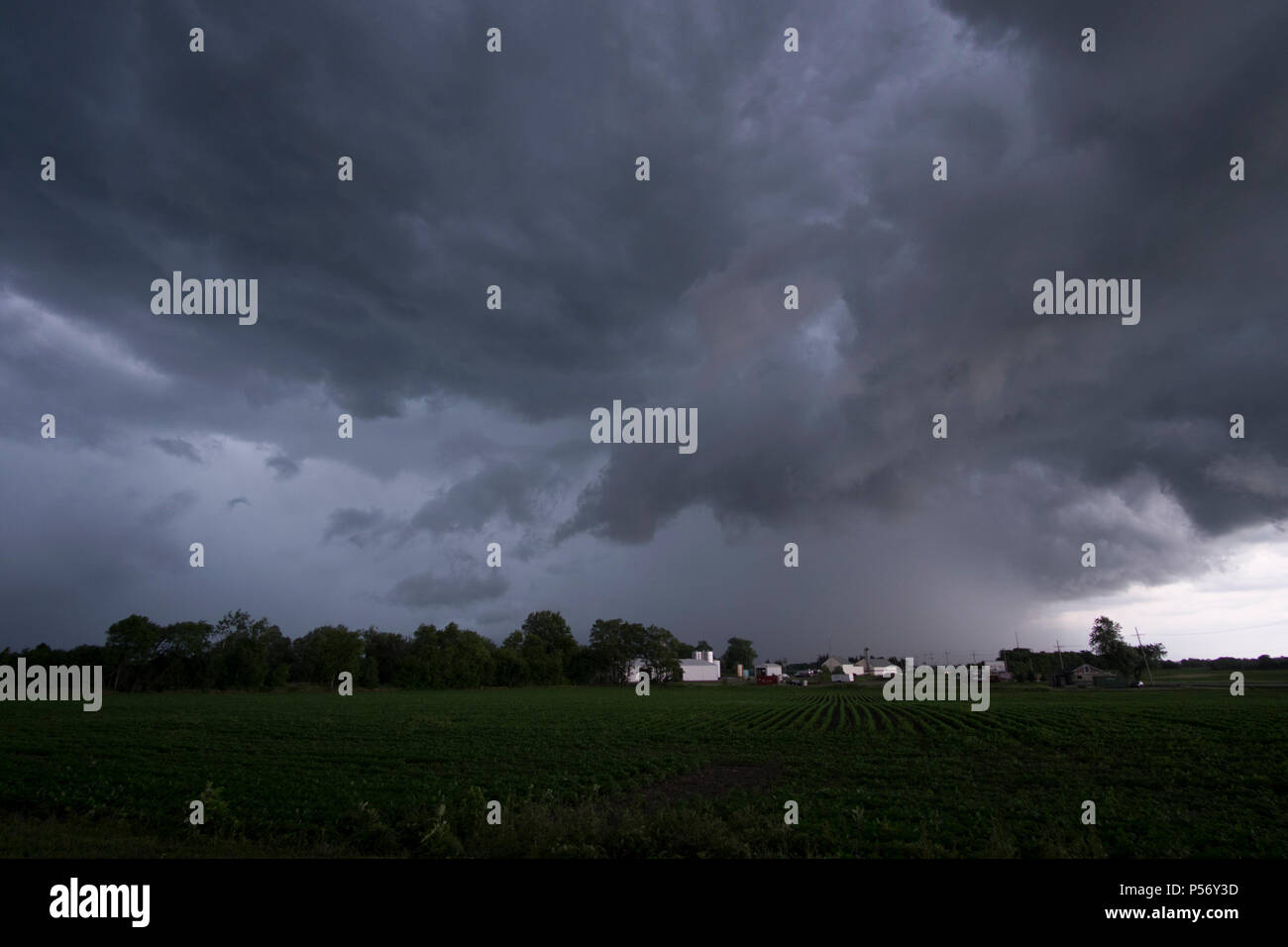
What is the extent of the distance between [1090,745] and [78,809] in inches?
1592

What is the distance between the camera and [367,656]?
133375mm

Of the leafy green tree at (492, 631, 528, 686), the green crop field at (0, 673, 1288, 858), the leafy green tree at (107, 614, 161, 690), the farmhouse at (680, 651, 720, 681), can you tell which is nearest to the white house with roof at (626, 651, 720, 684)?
the farmhouse at (680, 651, 720, 681)

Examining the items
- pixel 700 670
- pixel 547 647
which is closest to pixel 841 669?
pixel 700 670

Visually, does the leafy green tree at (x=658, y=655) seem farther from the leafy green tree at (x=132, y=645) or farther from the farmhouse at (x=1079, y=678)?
the leafy green tree at (x=132, y=645)

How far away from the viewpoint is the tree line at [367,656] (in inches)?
4033

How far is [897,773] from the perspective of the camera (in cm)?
2338

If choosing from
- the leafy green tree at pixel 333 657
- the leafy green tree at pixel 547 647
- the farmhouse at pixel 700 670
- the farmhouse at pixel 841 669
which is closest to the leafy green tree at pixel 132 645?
the leafy green tree at pixel 333 657

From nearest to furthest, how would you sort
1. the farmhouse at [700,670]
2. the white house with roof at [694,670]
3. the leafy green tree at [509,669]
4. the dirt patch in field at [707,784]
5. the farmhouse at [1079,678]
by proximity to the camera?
the dirt patch in field at [707,784]
the farmhouse at [1079,678]
the leafy green tree at [509,669]
the white house with roof at [694,670]
the farmhouse at [700,670]

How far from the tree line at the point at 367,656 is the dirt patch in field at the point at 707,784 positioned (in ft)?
342

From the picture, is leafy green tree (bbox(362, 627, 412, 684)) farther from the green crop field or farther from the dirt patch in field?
the dirt patch in field

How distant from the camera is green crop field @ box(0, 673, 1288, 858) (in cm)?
1311
